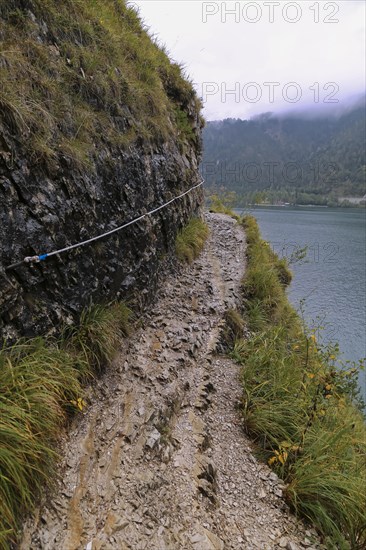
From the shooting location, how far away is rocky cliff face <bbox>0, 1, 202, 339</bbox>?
3365 mm

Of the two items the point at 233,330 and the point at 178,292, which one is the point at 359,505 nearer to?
the point at 233,330

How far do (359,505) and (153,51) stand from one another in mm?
10901

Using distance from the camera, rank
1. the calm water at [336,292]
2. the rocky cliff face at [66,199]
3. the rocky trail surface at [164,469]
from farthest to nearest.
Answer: the calm water at [336,292] < the rocky cliff face at [66,199] < the rocky trail surface at [164,469]

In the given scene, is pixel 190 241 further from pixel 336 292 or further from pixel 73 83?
pixel 336 292

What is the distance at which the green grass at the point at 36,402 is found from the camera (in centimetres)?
237

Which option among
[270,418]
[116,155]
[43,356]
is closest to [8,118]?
[116,155]

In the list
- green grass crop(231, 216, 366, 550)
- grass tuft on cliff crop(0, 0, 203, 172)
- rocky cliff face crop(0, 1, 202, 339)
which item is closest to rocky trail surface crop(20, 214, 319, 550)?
green grass crop(231, 216, 366, 550)

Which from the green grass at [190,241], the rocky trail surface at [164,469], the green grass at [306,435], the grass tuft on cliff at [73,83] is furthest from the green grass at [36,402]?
the green grass at [190,241]

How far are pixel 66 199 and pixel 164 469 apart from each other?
11.4 feet

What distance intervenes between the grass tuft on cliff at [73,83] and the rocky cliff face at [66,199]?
0.02 m

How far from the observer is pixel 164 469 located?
134 inches

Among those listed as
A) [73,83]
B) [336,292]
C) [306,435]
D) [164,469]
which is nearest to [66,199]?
[73,83]

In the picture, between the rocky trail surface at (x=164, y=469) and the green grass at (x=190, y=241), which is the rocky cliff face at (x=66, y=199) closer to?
the green grass at (x=190, y=241)

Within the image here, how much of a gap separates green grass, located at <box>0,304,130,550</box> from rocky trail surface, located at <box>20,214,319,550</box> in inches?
9.0
